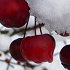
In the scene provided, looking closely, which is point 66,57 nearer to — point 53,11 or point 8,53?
point 53,11

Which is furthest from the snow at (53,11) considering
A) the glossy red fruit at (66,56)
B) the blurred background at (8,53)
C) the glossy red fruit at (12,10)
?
the blurred background at (8,53)

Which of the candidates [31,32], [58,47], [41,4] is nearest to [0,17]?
[41,4]

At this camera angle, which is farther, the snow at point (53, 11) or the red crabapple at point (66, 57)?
the red crabapple at point (66, 57)

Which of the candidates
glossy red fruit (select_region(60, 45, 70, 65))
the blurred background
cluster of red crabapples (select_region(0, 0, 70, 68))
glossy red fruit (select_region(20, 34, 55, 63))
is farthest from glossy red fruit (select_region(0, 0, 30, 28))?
the blurred background

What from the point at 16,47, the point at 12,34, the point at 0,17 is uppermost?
the point at 0,17

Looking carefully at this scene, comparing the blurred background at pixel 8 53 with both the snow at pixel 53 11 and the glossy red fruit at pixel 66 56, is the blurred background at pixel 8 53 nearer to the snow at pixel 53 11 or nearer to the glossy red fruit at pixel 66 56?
the glossy red fruit at pixel 66 56

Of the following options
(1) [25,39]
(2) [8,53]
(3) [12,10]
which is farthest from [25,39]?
(2) [8,53]

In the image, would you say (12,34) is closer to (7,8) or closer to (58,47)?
(58,47)
